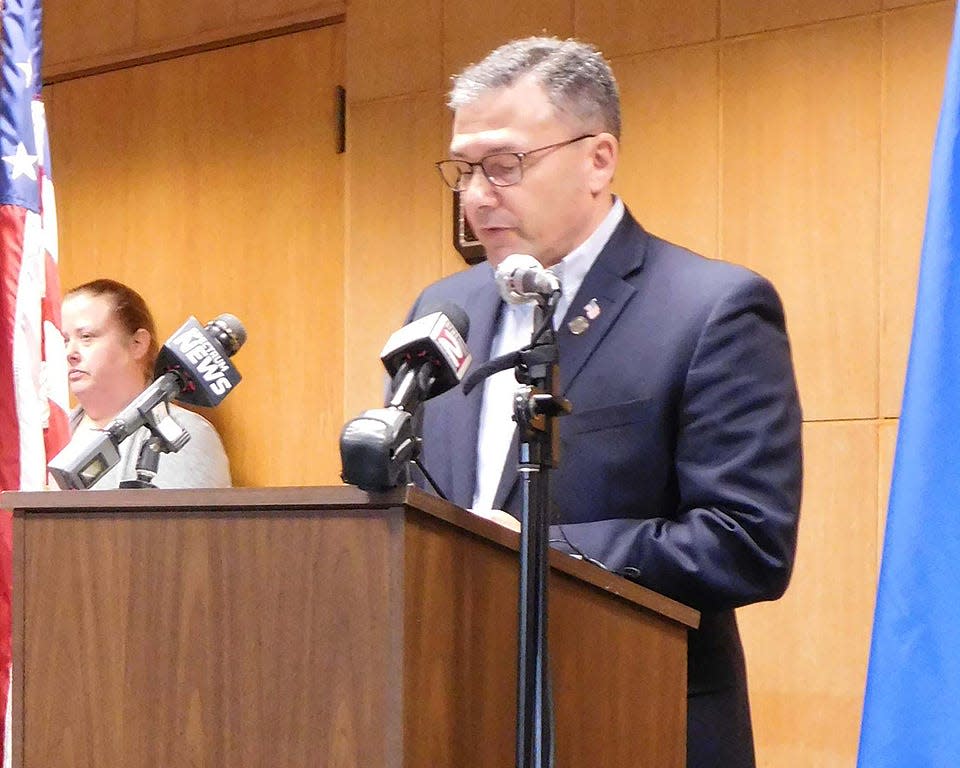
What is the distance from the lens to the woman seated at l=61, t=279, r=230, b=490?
15.1 feet

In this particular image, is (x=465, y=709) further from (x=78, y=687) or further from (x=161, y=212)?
(x=161, y=212)

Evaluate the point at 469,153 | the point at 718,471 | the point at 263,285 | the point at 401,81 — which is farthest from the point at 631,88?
the point at 718,471

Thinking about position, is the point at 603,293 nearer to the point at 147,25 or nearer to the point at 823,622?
the point at 823,622

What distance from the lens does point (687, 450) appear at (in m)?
2.32

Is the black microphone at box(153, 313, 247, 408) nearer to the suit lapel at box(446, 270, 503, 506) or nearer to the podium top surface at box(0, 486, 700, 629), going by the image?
the podium top surface at box(0, 486, 700, 629)

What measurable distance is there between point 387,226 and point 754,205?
1.21 metres

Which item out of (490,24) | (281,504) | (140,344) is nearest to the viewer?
(281,504)

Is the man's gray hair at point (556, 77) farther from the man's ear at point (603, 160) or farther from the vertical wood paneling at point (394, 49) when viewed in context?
the vertical wood paneling at point (394, 49)

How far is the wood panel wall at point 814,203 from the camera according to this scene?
3670 mm

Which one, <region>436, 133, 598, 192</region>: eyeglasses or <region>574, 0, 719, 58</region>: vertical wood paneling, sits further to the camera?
<region>574, 0, 719, 58</region>: vertical wood paneling

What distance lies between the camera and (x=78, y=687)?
5.92ft

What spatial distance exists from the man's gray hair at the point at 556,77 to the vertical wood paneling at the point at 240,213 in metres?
2.37

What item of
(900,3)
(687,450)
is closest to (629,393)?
(687,450)

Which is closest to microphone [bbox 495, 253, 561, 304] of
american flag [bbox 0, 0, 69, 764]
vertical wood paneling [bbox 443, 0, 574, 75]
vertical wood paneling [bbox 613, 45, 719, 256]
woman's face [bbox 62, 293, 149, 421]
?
american flag [bbox 0, 0, 69, 764]
